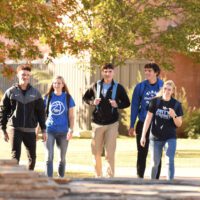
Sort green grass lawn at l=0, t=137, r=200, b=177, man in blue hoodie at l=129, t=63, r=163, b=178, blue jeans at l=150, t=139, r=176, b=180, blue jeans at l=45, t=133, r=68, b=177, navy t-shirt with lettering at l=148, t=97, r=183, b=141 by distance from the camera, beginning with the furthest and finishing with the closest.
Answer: green grass lawn at l=0, t=137, r=200, b=177, man in blue hoodie at l=129, t=63, r=163, b=178, blue jeans at l=45, t=133, r=68, b=177, navy t-shirt with lettering at l=148, t=97, r=183, b=141, blue jeans at l=150, t=139, r=176, b=180

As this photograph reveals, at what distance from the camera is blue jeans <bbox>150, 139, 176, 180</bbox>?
13.4 m

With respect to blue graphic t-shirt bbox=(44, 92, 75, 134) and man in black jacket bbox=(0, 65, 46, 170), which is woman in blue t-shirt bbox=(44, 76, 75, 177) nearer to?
blue graphic t-shirt bbox=(44, 92, 75, 134)

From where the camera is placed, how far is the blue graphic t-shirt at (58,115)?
14.6 metres

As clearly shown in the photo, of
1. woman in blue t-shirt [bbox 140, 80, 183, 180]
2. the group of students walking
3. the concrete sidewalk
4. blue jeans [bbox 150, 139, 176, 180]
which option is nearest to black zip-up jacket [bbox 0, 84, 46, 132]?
the group of students walking

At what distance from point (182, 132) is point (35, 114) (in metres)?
23.1

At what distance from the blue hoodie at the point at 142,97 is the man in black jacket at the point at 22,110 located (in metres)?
1.50

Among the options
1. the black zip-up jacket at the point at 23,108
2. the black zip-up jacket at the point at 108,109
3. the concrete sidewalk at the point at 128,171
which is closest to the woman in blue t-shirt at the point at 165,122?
the black zip-up jacket at the point at 108,109

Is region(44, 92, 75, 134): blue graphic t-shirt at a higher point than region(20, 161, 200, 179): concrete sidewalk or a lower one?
higher

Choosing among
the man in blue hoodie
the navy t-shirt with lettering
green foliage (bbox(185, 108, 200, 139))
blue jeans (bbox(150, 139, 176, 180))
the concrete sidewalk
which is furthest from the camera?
green foliage (bbox(185, 108, 200, 139))

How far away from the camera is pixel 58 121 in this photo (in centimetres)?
1458

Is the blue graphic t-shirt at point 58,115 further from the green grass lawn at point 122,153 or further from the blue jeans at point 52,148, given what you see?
the green grass lawn at point 122,153

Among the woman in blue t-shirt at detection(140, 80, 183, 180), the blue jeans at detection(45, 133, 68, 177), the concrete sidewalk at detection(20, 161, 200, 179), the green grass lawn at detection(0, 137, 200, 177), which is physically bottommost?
the green grass lawn at detection(0, 137, 200, 177)

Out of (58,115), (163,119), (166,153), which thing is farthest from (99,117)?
(166,153)

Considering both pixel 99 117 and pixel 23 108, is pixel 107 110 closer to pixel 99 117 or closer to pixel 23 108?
pixel 99 117
